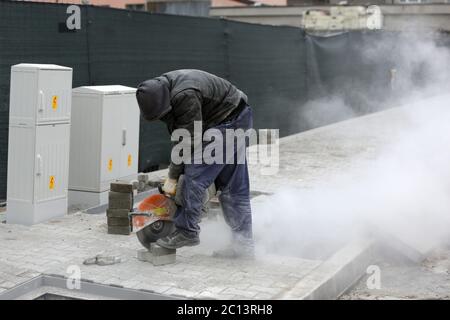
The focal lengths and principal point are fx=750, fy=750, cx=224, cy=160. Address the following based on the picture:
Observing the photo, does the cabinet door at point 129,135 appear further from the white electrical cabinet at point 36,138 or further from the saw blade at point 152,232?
the saw blade at point 152,232

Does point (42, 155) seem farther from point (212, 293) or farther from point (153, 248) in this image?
point (212, 293)

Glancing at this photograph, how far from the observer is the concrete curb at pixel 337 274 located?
482cm

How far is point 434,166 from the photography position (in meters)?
8.20

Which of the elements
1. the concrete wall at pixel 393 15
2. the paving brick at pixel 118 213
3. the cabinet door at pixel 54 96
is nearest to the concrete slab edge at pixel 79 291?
the paving brick at pixel 118 213

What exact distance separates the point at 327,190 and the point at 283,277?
127 inches

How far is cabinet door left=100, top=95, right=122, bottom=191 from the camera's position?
7.25m

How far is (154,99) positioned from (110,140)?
7.45ft

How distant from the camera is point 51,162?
6.68 metres

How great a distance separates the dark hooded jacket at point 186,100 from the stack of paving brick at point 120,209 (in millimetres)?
929

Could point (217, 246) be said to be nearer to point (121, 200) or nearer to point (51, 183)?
point (121, 200)

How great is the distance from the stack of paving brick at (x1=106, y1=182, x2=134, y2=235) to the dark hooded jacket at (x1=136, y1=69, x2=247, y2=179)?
93cm

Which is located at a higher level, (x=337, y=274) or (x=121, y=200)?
(x=121, y=200)

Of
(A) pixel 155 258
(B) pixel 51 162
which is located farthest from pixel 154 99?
(B) pixel 51 162
